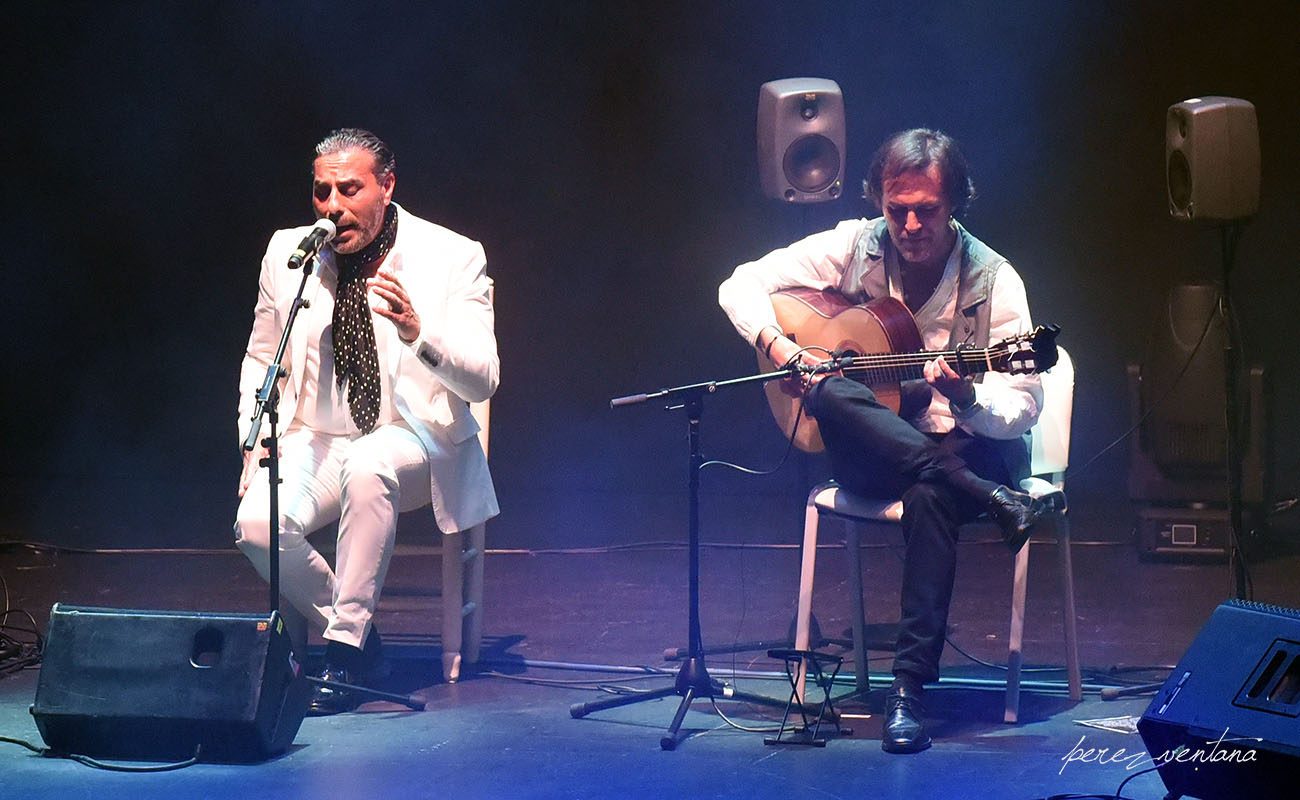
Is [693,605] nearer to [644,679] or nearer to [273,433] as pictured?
[644,679]

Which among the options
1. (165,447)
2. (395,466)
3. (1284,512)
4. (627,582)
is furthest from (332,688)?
(1284,512)

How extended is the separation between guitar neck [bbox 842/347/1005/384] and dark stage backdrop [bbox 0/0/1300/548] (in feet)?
7.14

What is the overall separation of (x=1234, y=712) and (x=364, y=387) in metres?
2.28

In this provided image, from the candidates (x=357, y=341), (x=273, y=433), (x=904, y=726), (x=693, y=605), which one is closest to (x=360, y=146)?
(x=357, y=341)

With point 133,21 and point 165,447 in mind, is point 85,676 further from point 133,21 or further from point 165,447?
point 133,21

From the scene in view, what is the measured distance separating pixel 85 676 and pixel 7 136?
3.89 meters

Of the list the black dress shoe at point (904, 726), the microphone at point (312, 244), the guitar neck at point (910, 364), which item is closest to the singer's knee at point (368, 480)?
the microphone at point (312, 244)

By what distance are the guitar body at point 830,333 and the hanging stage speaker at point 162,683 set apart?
4.58ft

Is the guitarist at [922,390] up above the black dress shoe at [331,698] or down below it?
above

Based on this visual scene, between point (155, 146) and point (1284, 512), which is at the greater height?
point (155, 146)

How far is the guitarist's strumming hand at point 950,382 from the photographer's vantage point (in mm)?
3414

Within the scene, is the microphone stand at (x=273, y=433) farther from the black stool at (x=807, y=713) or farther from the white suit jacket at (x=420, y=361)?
the black stool at (x=807, y=713)

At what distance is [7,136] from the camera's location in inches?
249

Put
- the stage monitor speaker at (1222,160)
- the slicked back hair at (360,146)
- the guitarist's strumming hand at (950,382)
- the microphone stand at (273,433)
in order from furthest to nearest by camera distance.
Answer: the slicked back hair at (360,146) < the stage monitor speaker at (1222,160) < the guitarist's strumming hand at (950,382) < the microphone stand at (273,433)
